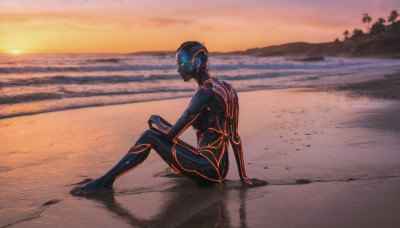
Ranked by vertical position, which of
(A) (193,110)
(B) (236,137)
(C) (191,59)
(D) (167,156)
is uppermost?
(C) (191,59)

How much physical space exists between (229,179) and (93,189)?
1489mm

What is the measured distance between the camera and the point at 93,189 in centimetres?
423

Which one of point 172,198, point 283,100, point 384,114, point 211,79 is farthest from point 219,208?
point 283,100

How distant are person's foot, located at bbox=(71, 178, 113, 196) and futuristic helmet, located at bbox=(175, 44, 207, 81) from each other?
4.57 feet

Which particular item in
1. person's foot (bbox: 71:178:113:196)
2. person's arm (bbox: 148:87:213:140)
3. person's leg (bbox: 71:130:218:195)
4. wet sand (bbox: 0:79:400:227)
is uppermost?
person's arm (bbox: 148:87:213:140)

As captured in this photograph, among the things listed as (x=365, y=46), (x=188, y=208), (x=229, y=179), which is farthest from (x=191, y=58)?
(x=365, y=46)

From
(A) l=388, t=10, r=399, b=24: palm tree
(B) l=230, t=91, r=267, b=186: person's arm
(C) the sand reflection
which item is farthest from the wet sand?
(A) l=388, t=10, r=399, b=24: palm tree

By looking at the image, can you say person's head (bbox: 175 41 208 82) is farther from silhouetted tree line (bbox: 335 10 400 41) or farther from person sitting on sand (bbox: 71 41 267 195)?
silhouetted tree line (bbox: 335 10 400 41)

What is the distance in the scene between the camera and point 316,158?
5586mm

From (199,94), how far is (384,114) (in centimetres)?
683

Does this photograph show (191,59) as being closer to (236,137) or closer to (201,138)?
(201,138)

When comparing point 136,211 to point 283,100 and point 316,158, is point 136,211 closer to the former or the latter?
point 316,158

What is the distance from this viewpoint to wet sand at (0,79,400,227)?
3.57 metres

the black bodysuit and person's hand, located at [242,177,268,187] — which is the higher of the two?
the black bodysuit
